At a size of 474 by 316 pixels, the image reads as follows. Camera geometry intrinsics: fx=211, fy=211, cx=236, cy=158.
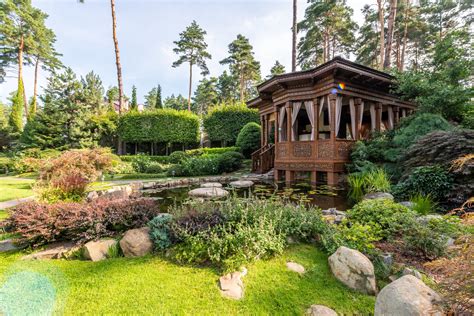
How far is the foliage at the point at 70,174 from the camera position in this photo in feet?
14.2

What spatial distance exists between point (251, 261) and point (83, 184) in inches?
169

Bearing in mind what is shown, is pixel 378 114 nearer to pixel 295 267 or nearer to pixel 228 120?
pixel 295 267

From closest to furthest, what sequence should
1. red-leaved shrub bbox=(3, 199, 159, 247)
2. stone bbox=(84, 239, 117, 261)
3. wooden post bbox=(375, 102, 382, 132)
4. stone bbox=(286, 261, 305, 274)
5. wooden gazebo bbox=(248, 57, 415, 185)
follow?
stone bbox=(286, 261, 305, 274) → stone bbox=(84, 239, 117, 261) → red-leaved shrub bbox=(3, 199, 159, 247) → wooden gazebo bbox=(248, 57, 415, 185) → wooden post bbox=(375, 102, 382, 132)

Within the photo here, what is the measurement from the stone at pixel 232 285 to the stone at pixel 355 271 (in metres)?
0.95

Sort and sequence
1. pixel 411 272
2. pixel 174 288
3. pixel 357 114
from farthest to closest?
pixel 357 114
pixel 411 272
pixel 174 288

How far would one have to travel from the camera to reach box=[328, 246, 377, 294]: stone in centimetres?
194

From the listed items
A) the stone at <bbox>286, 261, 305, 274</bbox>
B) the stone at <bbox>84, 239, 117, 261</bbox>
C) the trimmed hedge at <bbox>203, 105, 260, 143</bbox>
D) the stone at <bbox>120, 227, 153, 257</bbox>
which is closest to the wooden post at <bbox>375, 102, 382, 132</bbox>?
the stone at <bbox>286, 261, 305, 274</bbox>

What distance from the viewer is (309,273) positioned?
214cm

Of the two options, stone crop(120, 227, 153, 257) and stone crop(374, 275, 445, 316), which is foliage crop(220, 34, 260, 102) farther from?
stone crop(374, 275, 445, 316)

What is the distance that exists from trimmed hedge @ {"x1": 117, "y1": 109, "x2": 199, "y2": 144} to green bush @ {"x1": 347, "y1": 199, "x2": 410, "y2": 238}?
15928mm

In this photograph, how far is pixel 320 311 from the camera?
66.3 inches

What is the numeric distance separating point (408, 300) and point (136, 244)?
2591mm

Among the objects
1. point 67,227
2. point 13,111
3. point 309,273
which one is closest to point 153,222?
point 67,227

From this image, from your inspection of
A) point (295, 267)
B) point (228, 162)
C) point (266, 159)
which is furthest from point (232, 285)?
point (228, 162)
